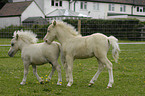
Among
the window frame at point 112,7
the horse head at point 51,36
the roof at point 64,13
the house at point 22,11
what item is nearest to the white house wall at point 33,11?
the house at point 22,11

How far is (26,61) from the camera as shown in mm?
7688

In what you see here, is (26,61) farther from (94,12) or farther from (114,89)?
(94,12)

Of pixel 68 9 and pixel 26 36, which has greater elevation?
pixel 68 9

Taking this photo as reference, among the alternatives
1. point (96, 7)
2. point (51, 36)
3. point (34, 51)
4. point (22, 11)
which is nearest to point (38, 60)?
point (34, 51)

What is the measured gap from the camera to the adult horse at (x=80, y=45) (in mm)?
7016

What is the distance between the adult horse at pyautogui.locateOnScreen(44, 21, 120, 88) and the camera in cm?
702

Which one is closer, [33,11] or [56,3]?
[33,11]

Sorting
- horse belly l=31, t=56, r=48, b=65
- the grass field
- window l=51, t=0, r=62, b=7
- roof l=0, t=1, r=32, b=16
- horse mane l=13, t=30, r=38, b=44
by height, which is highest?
window l=51, t=0, r=62, b=7

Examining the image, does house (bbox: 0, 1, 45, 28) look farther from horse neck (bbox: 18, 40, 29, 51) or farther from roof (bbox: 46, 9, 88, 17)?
horse neck (bbox: 18, 40, 29, 51)

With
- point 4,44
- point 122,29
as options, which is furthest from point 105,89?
point 4,44

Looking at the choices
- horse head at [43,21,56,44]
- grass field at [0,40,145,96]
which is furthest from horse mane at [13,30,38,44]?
grass field at [0,40,145,96]

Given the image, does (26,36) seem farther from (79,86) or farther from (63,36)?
(79,86)

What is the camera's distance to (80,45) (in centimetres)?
724

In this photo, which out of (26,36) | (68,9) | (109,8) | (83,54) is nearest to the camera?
(83,54)
